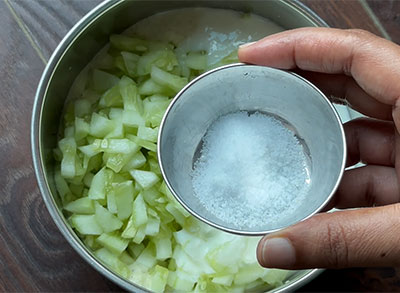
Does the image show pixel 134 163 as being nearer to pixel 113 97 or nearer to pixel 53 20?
pixel 113 97

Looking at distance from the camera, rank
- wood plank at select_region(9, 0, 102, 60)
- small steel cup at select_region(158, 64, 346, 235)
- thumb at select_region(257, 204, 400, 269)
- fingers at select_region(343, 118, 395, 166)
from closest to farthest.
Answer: thumb at select_region(257, 204, 400, 269) → small steel cup at select_region(158, 64, 346, 235) → fingers at select_region(343, 118, 395, 166) → wood plank at select_region(9, 0, 102, 60)

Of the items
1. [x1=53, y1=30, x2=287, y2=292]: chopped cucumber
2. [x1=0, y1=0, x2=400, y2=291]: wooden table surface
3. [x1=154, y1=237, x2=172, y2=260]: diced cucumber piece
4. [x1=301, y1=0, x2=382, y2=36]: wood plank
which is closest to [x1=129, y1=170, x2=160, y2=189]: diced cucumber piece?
[x1=53, y1=30, x2=287, y2=292]: chopped cucumber

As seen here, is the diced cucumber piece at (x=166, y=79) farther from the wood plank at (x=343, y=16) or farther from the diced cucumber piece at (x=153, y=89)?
the wood plank at (x=343, y=16)

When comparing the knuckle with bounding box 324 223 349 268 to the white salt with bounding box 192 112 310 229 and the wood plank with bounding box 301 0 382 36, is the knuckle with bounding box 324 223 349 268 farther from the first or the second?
the wood plank with bounding box 301 0 382 36

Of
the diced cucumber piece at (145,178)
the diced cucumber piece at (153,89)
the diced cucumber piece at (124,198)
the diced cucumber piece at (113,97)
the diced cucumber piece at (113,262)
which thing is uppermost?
the diced cucumber piece at (153,89)

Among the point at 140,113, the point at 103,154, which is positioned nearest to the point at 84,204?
the point at 103,154

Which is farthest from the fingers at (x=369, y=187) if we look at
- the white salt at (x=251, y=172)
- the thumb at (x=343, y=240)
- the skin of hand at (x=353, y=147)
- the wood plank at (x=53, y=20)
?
the wood plank at (x=53, y=20)
